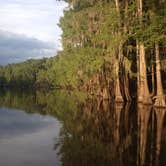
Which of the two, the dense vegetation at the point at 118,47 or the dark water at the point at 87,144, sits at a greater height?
the dense vegetation at the point at 118,47

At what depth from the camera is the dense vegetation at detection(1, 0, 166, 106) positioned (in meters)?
29.9

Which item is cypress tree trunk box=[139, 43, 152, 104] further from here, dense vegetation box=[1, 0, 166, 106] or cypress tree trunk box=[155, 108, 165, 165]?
cypress tree trunk box=[155, 108, 165, 165]

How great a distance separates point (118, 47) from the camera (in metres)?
35.3

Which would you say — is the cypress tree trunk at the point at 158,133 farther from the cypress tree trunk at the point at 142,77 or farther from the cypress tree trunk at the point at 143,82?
the cypress tree trunk at the point at 142,77

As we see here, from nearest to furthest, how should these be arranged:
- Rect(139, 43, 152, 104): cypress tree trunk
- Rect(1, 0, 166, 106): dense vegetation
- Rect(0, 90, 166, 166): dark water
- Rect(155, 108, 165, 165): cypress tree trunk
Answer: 1. Rect(0, 90, 166, 166): dark water
2. Rect(155, 108, 165, 165): cypress tree trunk
3. Rect(1, 0, 166, 106): dense vegetation
4. Rect(139, 43, 152, 104): cypress tree trunk

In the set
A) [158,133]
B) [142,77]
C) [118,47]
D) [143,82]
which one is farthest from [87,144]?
[118,47]

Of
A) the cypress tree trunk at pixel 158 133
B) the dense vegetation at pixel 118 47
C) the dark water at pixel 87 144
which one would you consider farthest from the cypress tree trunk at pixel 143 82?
the dark water at pixel 87 144

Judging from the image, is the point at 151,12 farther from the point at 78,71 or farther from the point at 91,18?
the point at 78,71

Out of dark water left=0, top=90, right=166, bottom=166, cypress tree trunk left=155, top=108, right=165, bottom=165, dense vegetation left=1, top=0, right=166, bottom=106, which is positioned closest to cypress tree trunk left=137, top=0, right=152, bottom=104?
dense vegetation left=1, top=0, right=166, bottom=106

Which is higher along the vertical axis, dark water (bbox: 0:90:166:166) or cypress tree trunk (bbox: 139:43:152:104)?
cypress tree trunk (bbox: 139:43:152:104)

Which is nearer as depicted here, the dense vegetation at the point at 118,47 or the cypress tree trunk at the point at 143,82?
the dense vegetation at the point at 118,47

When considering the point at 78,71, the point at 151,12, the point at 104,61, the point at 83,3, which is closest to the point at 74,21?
the point at 83,3

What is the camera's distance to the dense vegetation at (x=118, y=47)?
29922mm

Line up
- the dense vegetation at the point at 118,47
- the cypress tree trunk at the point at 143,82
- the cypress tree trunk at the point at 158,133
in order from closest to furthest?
the cypress tree trunk at the point at 158,133 → the dense vegetation at the point at 118,47 → the cypress tree trunk at the point at 143,82
